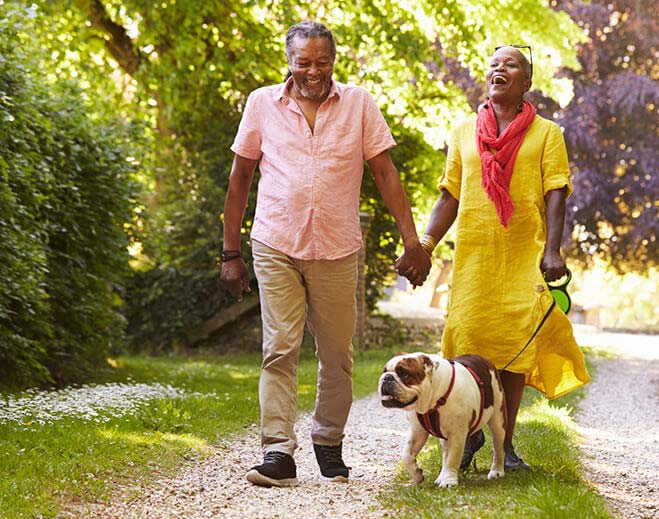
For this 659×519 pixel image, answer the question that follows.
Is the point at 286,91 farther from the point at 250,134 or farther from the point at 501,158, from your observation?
the point at 501,158

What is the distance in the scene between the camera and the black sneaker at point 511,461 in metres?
5.52

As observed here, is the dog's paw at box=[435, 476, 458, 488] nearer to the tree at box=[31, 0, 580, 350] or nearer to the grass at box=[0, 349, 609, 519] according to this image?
the grass at box=[0, 349, 609, 519]

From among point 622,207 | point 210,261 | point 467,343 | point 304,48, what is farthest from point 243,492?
point 622,207

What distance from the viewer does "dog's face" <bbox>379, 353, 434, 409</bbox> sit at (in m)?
4.79

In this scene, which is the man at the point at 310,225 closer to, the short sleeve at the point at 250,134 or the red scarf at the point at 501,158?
the short sleeve at the point at 250,134

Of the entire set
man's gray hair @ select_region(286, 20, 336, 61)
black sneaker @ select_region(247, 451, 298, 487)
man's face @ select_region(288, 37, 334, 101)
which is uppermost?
man's gray hair @ select_region(286, 20, 336, 61)

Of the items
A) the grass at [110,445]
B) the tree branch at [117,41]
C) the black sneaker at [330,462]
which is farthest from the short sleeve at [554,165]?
the tree branch at [117,41]

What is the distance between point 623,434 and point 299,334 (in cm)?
401

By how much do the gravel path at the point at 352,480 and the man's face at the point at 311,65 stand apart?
1979 mm

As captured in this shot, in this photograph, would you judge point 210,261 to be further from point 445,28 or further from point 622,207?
point 622,207

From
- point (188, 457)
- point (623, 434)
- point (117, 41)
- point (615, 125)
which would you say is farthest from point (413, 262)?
point (615, 125)

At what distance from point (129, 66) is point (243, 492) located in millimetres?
13706

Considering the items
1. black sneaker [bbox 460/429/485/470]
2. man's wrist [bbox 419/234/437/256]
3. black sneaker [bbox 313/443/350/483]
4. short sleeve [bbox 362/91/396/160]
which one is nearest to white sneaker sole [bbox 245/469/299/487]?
black sneaker [bbox 313/443/350/483]

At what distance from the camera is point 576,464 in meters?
5.88
